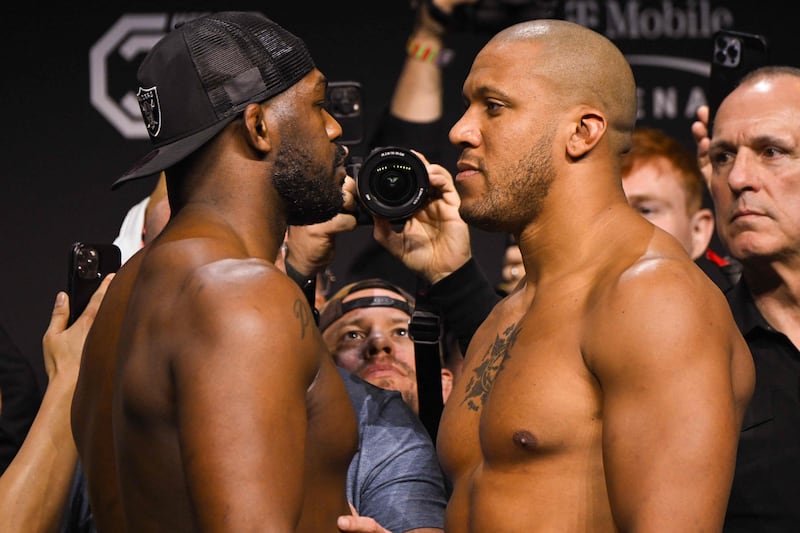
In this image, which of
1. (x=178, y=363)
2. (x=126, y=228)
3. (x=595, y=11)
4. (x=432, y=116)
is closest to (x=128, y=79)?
(x=126, y=228)

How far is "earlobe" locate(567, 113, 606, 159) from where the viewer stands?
2029 millimetres

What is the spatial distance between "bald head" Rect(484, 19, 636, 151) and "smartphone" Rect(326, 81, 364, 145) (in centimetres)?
74

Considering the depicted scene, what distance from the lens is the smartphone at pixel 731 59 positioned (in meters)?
2.84

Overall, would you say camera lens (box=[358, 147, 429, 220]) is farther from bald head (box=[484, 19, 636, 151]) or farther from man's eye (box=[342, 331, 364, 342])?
man's eye (box=[342, 331, 364, 342])

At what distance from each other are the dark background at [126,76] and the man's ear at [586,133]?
185cm

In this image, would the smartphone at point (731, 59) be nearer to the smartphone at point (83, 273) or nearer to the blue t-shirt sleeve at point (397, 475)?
the blue t-shirt sleeve at point (397, 475)

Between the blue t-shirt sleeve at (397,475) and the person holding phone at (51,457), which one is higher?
the person holding phone at (51,457)

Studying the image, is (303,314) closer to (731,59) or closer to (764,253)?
(764,253)

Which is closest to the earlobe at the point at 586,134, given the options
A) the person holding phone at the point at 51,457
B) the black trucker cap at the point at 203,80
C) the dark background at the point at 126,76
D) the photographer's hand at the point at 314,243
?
the black trucker cap at the point at 203,80

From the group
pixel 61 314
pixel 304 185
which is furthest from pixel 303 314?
pixel 61 314

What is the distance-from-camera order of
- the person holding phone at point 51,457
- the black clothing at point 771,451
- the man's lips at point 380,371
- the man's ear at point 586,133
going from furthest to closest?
the man's lips at point 380,371
the person holding phone at point 51,457
the black clothing at point 771,451
the man's ear at point 586,133

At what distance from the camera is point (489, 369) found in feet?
6.86

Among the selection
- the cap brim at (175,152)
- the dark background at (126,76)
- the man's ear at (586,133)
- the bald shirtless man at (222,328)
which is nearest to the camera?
the bald shirtless man at (222,328)

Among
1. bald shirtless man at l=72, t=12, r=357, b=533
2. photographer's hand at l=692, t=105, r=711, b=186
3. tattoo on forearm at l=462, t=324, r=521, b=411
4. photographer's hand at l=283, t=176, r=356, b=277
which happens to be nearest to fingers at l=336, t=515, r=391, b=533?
bald shirtless man at l=72, t=12, r=357, b=533
